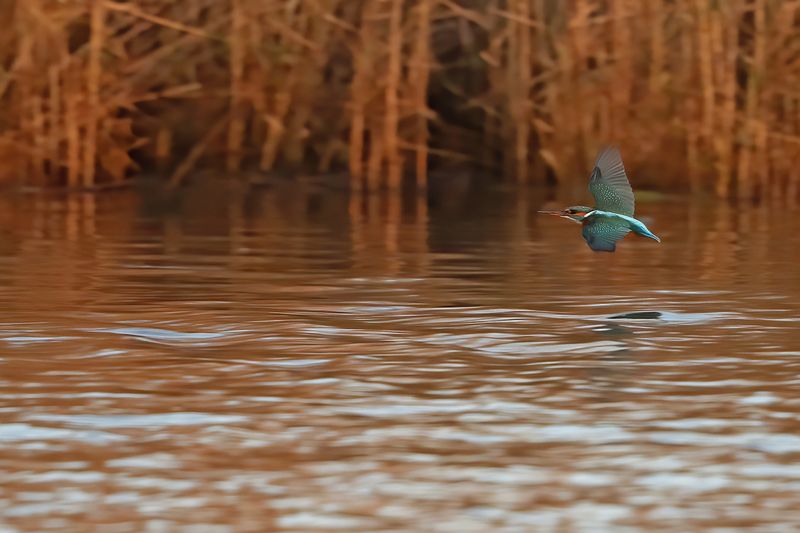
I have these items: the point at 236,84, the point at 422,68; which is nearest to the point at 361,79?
the point at 422,68

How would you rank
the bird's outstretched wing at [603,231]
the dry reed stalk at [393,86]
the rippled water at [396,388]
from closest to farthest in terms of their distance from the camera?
the rippled water at [396,388] < the bird's outstretched wing at [603,231] < the dry reed stalk at [393,86]

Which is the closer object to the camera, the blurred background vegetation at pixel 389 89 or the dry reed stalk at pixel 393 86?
the blurred background vegetation at pixel 389 89

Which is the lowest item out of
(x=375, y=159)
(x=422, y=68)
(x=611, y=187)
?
(x=611, y=187)

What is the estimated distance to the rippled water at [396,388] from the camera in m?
4.86

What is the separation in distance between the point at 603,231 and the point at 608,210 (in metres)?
0.33

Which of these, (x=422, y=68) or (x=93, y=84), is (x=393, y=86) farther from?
(x=93, y=84)

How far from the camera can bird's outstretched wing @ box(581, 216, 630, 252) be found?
27.9ft

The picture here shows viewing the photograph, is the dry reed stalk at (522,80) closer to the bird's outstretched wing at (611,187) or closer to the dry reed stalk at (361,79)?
the dry reed stalk at (361,79)

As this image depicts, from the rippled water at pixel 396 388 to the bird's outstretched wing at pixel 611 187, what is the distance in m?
0.47

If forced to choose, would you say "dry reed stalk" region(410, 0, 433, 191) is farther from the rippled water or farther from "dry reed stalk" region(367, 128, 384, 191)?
the rippled water

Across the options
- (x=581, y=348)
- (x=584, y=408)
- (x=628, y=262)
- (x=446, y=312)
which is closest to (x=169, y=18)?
(x=628, y=262)

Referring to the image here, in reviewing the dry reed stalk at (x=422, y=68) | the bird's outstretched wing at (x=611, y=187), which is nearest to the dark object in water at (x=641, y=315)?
the bird's outstretched wing at (x=611, y=187)

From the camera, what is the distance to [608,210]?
8.89 m

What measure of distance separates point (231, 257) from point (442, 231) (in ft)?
7.94
